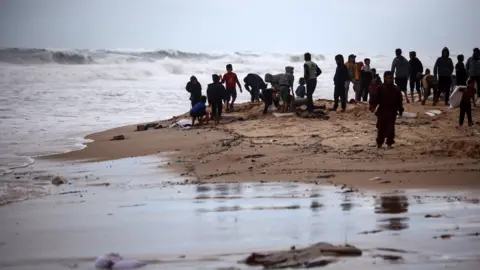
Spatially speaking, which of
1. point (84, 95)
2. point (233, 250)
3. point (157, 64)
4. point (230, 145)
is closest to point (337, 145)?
point (230, 145)

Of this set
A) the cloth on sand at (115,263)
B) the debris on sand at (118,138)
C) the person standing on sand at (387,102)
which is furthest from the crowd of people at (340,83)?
the cloth on sand at (115,263)

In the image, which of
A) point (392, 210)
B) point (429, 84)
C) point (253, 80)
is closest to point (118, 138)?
point (253, 80)

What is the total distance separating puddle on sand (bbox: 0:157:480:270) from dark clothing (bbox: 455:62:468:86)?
43.1 ft

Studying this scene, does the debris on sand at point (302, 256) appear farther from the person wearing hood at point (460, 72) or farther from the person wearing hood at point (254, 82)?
the person wearing hood at point (460, 72)

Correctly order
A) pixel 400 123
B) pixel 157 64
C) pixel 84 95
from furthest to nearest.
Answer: pixel 157 64 < pixel 84 95 < pixel 400 123

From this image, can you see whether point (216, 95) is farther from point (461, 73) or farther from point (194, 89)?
point (461, 73)

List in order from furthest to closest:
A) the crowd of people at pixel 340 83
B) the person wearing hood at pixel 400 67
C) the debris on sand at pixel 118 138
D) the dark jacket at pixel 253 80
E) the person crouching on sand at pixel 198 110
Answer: the dark jacket at pixel 253 80, the person wearing hood at pixel 400 67, the person crouching on sand at pixel 198 110, the crowd of people at pixel 340 83, the debris on sand at pixel 118 138

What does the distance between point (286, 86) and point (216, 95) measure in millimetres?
1967

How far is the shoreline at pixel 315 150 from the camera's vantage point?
32.1 ft

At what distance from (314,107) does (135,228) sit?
12910 mm

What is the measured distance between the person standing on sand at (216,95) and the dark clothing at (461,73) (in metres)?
7.49

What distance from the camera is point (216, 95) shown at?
60.8 ft

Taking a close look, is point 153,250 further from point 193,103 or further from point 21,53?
point 21,53

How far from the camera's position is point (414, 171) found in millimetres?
9828
